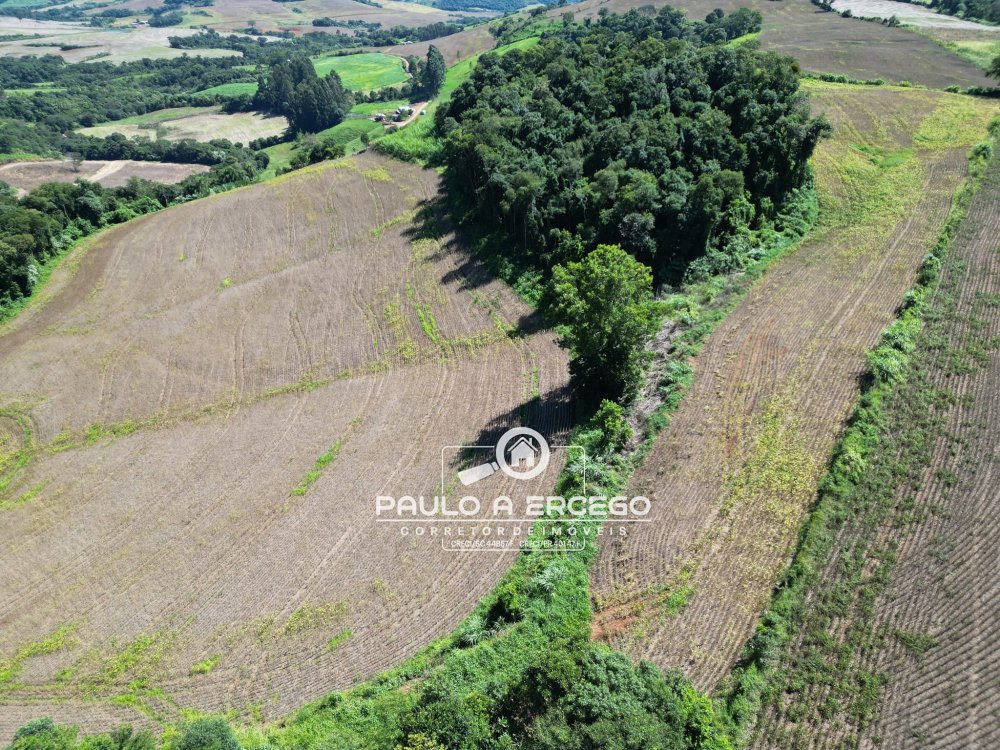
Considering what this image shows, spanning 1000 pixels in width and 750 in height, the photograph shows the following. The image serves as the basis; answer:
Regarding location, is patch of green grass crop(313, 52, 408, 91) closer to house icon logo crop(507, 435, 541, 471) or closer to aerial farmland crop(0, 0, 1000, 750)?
aerial farmland crop(0, 0, 1000, 750)

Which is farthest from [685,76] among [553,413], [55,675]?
[55,675]

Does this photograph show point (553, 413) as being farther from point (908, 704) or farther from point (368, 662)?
point (908, 704)

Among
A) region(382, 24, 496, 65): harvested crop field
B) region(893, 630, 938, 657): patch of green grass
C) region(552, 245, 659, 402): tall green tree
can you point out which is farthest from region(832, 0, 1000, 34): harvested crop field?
region(893, 630, 938, 657): patch of green grass

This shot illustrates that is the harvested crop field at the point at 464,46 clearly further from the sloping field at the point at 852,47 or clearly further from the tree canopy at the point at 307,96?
the sloping field at the point at 852,47

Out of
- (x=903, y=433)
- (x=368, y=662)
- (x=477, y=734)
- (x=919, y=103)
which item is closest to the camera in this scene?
(x=477, y=734)

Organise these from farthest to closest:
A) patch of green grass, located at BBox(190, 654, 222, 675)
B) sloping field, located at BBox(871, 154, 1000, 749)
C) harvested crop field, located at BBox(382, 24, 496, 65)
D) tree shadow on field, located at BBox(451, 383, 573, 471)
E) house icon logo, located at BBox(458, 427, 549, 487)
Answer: harvested crop field, located at BBox(382, 24, 496, 65)
tree shadow on field, located at BBox(451, 383, 573, 471)
house icon logo, located at BBox(458, 427, 549, 487)
patch of green grass, located at BBox(190, 654, 222, 675)
sloping field, located at BBox(871, 154, 1000, 749)

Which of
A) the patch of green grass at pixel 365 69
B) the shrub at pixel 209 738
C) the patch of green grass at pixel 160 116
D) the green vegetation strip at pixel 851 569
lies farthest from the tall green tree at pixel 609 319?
the patch of green grass at pixel 160 116
